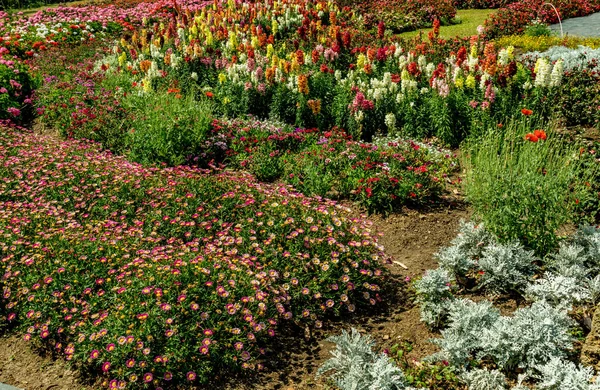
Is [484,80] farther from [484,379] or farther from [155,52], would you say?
[155,52]

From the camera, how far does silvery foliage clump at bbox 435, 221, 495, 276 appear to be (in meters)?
4.61

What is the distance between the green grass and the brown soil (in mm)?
9800

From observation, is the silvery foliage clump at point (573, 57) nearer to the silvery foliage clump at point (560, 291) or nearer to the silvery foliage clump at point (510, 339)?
the silvery foliage clump at point (560, 291)

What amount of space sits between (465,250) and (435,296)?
77cm

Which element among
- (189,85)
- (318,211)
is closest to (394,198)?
(318,211)

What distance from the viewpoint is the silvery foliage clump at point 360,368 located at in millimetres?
3488

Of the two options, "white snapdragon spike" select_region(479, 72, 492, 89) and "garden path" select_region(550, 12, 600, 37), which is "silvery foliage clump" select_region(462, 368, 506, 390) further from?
"garden path" select_region(550, 12, 600, 37)

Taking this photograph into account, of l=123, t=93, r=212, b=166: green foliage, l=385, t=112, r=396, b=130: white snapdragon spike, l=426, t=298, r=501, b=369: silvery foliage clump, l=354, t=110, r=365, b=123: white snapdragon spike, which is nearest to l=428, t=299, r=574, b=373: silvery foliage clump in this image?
l=426, t=298, r=501, b=369: silvery foliage clump

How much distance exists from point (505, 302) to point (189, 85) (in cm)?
683

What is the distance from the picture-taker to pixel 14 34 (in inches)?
527

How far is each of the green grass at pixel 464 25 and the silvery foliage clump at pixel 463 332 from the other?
1052cm

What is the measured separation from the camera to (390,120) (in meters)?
7.44

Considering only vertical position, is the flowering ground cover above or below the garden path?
below

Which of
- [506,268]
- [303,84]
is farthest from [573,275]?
[303,84]
